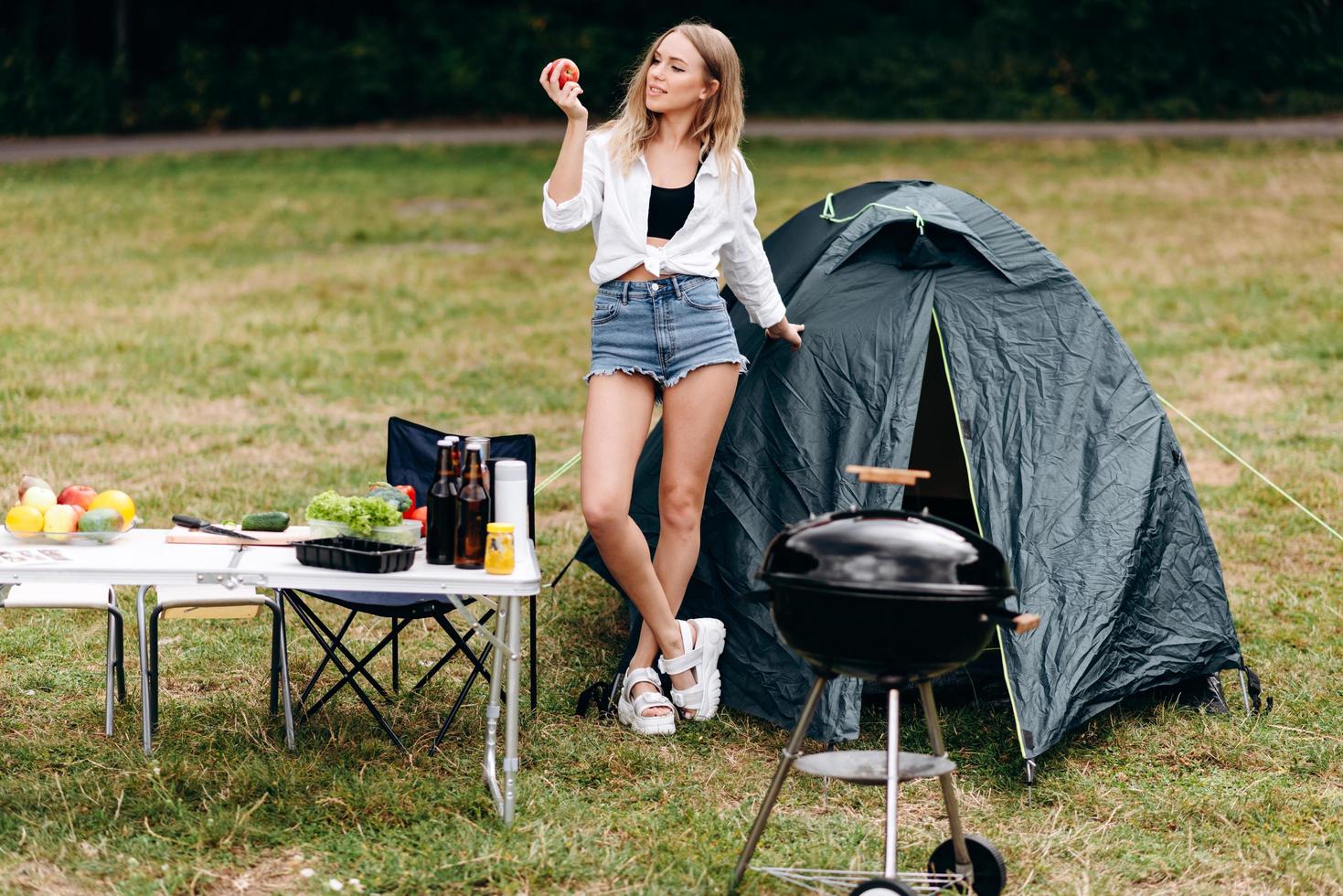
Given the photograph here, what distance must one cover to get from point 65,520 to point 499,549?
112cm

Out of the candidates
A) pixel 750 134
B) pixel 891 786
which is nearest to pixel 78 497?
pixel 891 786

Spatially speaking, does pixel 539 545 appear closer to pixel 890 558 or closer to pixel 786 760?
pixel 786 760

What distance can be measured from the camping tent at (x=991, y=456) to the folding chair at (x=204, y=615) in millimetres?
1252

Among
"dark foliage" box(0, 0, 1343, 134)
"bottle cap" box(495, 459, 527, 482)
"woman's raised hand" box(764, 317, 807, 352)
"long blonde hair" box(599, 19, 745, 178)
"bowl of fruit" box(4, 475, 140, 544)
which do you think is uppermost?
"dark foliage" box(0, 0, 1343, 134)

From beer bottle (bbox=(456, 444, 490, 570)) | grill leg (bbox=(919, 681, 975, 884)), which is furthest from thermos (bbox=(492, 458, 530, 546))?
grill leg (bbox=(919, 681, 975, 884))

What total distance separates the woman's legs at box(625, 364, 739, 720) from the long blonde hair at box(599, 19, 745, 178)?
2.03 feet

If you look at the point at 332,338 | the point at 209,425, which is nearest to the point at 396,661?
the point at 209,425

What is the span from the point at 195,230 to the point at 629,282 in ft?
36.0

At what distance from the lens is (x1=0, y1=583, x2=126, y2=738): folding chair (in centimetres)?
405

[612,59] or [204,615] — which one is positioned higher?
[612,59]

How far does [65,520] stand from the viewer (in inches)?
146

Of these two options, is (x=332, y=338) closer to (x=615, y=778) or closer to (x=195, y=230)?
(x=195, y=230)

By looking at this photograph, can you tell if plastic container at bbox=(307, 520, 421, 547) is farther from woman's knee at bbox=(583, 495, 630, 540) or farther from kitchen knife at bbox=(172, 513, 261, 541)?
woman's knee at bbox=(583, 495, 630, 540)

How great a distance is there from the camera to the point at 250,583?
3553 millimetres
